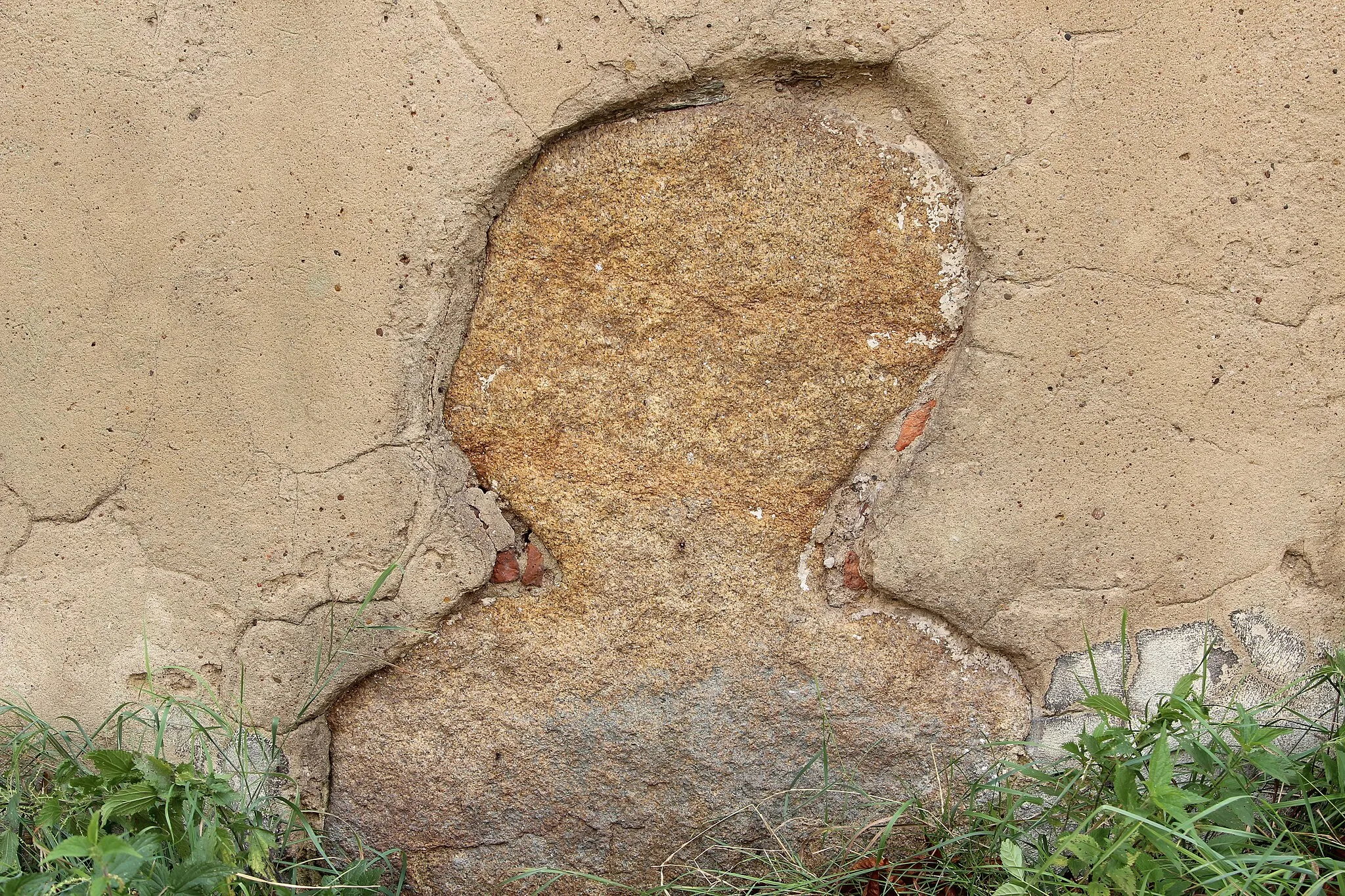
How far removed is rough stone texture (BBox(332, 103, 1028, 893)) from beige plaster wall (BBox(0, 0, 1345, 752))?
0.19 feet

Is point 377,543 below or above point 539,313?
below

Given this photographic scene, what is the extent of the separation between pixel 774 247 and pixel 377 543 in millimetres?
753

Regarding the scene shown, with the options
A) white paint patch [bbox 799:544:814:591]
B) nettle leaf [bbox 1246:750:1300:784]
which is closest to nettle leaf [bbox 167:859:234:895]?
white paint patch [bbox 799:544:814:591]

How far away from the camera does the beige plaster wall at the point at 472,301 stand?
1.50 m

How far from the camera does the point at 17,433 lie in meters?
1.64

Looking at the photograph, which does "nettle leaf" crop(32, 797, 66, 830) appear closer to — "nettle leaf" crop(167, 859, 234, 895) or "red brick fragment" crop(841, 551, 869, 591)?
"nettle leaf" crop(167, 859, 234, 895)

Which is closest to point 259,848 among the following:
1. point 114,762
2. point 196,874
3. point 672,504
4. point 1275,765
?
point 196,874

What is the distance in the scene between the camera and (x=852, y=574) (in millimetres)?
1667

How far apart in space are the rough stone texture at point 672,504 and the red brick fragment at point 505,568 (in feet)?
0.07

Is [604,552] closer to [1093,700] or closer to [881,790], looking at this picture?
[881,790]

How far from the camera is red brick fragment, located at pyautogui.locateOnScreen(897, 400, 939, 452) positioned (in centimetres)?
161

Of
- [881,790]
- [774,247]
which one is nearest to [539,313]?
[774,247]

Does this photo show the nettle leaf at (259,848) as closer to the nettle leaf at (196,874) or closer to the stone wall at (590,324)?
the nettle leaf at (196,874)

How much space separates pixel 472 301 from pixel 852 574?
0.72 metres
